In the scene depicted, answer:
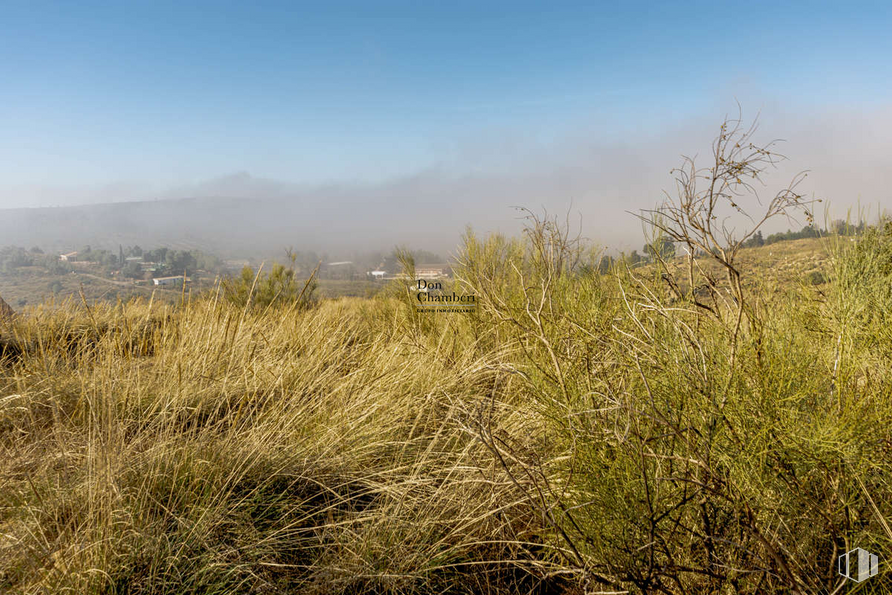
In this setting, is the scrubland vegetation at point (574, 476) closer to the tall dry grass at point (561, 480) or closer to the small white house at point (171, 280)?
the tall dry grass at point (561, 480)

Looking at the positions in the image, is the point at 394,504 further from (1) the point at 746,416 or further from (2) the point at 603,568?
(1) the point at 746,416

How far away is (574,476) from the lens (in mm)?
1549

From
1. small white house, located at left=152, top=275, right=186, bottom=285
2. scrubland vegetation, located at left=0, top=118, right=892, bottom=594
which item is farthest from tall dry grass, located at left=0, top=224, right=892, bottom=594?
small white house, located at left=152, top=275, right=186, bottom=285

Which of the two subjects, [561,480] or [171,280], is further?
[171,280]

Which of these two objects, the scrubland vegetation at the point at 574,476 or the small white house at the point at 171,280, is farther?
the small white house at the point at 171,280

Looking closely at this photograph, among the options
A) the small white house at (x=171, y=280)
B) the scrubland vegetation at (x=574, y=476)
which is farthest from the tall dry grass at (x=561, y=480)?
the small white house at (x=171, y=280)

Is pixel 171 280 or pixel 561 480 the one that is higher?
pixel 171 280

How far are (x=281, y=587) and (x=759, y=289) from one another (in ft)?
7.44

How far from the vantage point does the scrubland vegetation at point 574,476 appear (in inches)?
49.5

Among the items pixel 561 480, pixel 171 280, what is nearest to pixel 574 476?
pixel 561 480

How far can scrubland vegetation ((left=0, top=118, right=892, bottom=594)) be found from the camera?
Answer: 1.26 m

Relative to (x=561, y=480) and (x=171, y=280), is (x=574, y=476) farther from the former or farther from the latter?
(x=171, y=280)

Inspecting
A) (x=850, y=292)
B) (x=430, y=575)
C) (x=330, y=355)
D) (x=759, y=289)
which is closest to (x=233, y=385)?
(x=330, y=355)

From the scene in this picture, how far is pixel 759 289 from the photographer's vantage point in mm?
1948
